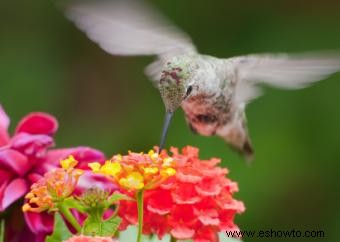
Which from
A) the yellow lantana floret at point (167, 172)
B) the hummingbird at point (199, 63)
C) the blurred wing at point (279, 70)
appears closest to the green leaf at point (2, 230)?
the yellow lantana floret at point (167, 172)

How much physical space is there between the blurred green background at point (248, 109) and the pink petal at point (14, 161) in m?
1.27

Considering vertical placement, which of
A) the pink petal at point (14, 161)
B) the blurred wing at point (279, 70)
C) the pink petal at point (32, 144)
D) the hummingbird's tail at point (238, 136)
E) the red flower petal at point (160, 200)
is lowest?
the red flower petal at point (160, 200)

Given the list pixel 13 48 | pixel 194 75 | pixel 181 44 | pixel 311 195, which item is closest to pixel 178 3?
pixel 13 48

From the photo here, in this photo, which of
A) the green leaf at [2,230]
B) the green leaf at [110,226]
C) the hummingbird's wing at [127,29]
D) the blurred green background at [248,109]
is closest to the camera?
the green leaf at [110,226]

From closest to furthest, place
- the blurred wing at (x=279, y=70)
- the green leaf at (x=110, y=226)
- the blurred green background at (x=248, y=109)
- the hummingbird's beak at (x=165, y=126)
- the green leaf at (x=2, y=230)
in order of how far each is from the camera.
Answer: the green leaf at (x=110, y=226)
the green leaf at (x=2, y=230)
the hummingbird's beak at (x=165, y=126)
the blurred wing at (x=279, y=70)
the blurred green background at (x=248, y=109)

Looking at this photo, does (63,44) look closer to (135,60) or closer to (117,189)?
(135,60)

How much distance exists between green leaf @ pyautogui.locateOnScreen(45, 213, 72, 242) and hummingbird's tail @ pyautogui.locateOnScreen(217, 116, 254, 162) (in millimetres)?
594

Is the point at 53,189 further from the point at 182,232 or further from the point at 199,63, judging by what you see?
the point at 199,63

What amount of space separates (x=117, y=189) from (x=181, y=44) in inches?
21.6

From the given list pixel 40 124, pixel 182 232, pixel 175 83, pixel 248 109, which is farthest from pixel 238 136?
pixel 248 109

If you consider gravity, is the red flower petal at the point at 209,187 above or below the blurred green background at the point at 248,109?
below

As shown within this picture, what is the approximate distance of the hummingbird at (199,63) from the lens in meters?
1.43

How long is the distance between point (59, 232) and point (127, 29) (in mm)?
595

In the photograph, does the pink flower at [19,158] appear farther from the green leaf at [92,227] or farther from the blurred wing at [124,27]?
the blurred wing at [124,27]
